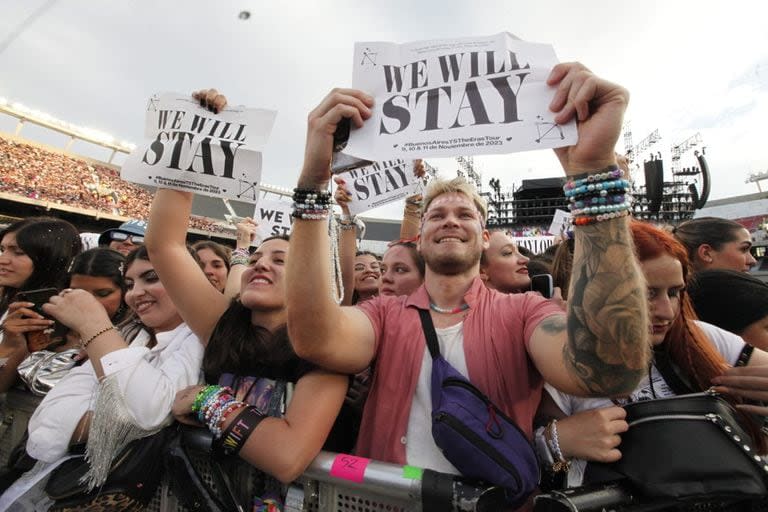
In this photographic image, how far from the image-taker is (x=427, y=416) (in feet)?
5.11

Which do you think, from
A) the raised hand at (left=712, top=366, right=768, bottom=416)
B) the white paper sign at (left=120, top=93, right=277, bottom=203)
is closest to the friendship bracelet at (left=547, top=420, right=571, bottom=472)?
the raised hand at (left=712, top=366, right=768, bottom=416)

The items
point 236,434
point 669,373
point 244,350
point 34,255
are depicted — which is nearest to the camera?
point 236,434

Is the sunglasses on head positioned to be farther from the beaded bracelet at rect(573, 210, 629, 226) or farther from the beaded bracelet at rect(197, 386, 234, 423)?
the beaded bracelet at rect(573, 210, 629, 226)

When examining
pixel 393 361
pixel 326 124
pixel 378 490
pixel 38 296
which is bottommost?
pixel 378 490

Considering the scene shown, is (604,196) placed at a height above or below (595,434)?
above

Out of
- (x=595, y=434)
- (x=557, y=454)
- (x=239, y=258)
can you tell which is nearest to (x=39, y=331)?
(x=239, y=258)

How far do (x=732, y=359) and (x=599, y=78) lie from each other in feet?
4.23

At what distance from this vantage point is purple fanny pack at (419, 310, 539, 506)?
49.8 inches

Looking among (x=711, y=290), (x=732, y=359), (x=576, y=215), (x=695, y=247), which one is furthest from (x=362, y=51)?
(x=695, y=247)

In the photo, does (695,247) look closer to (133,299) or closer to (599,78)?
(599,78)

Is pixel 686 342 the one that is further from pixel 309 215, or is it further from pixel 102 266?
pixel 102 266

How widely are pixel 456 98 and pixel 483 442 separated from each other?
3.92ft

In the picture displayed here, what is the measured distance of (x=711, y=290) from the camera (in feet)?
7.73

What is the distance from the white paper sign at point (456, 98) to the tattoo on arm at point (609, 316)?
13.6 inches
